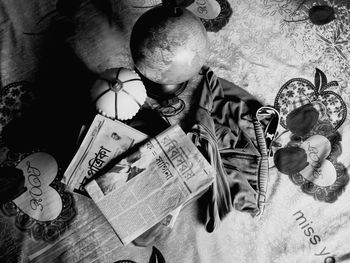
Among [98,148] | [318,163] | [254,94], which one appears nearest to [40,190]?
[98,148]

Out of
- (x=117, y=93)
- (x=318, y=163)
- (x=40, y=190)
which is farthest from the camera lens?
(x=318, y=163)

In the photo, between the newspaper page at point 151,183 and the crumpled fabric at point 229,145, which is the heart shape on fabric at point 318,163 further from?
the newspaper page at point 151,183

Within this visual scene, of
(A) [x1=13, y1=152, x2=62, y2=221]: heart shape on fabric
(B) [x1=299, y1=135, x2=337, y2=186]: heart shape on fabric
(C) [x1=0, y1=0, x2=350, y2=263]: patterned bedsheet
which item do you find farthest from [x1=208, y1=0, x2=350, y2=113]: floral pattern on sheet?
(A) [x1=13, y1=152, x2=62, y2=221]: heart shape on fabric

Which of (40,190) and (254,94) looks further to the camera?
(254,94)

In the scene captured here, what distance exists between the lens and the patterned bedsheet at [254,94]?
0.79 metres

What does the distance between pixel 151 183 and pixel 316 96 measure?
57 cm

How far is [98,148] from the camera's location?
74cm

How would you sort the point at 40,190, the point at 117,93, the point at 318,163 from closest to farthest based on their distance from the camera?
the point at 117,93, the point at 40,190, the point at 318,163

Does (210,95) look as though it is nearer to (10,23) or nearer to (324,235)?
(324,235)

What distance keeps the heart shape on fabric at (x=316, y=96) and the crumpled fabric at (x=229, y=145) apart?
0.10 m

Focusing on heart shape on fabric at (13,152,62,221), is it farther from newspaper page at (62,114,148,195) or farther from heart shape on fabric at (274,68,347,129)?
heart shape on fabric at (274,68,347,129)

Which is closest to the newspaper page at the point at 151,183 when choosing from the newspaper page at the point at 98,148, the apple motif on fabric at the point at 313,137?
the newspaper page at the point at 98,148

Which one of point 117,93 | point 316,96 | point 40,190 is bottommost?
point 40,190

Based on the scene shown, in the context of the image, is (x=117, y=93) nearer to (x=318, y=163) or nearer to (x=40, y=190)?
(x=40, y=190)
